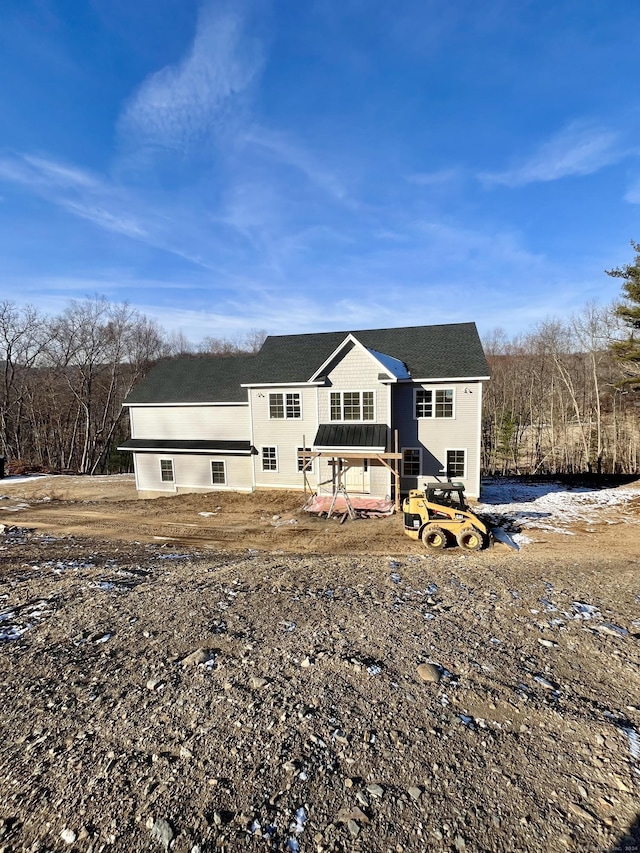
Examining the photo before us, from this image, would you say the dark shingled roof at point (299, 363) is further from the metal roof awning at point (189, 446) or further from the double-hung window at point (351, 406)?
the metal roof awning at point (189, 446)

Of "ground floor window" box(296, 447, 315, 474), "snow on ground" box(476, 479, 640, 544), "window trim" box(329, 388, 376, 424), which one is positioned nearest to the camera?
"snow on ground" box(476, 479, 640, 544)

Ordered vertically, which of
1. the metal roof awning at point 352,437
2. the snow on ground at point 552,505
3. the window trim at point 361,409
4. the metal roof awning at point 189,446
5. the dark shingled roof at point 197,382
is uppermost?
the dark shingled roof at point 197,382

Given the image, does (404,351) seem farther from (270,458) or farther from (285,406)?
(270,458)

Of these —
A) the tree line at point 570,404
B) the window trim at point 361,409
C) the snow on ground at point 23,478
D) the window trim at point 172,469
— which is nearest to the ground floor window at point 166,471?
the window trim at point 172,469

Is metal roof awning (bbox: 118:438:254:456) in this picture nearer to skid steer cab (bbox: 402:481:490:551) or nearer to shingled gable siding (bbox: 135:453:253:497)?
shingled gable siding (bbox: 135:453:253:497)

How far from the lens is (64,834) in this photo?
2930 mm

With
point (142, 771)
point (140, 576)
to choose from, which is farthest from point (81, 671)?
point (140, 576)

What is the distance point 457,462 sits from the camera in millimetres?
18375

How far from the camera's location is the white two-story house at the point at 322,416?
17938mm

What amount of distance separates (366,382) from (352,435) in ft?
8.32

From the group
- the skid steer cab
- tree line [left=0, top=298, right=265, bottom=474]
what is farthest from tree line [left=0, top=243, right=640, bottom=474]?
the skid steer cab

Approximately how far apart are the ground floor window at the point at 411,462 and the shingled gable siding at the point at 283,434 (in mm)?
4416

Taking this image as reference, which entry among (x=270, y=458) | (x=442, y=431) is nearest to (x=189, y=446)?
(x=270, y=458)

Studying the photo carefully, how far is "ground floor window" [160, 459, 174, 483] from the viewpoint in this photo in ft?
75.3
